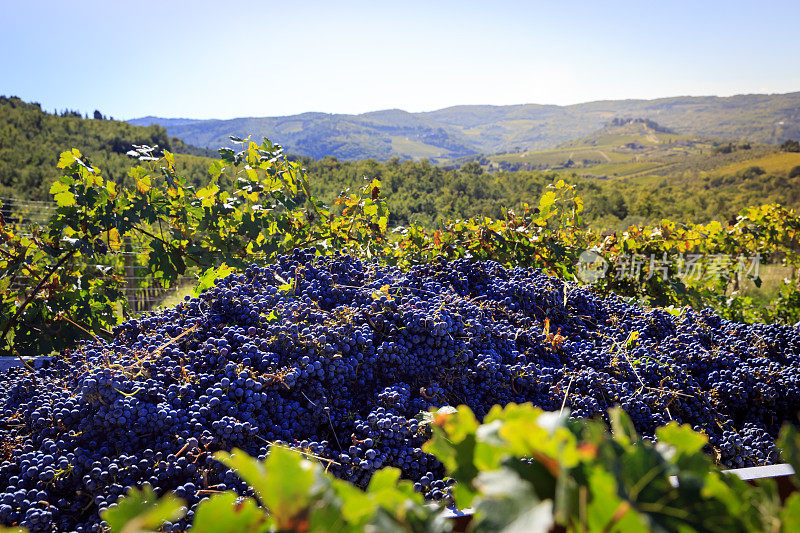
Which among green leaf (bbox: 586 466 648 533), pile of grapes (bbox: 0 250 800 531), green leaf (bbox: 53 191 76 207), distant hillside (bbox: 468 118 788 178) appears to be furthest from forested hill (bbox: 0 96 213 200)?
distant hillside (bbox: 468 118 788 178)

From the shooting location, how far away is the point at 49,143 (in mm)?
45094

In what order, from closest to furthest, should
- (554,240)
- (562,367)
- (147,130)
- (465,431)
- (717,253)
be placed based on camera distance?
(465,431)
(562,367)
(554,240)
(717,253)
(147,130)

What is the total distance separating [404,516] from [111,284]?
10.6 ft

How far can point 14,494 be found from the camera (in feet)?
4.11

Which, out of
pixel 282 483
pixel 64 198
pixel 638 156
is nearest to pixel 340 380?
pixel 282 483

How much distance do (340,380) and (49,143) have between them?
180ft

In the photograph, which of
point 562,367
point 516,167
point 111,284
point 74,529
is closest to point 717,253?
point 562,367

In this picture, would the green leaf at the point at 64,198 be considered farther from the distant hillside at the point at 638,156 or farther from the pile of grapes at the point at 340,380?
the distant hillside at the point at 638,156

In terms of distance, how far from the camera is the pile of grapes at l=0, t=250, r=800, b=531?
1.38 metres

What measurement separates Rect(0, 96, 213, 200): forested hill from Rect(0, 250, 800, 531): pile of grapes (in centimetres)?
3752

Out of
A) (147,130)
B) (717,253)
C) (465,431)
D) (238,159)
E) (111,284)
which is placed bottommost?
(717,253)

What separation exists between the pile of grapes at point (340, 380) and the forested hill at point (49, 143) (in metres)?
37.5

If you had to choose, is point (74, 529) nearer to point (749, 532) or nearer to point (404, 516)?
point (404, 516)

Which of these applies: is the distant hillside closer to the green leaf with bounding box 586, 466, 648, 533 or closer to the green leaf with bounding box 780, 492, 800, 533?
the green leaf with bounding box 780, 492, 800, 533
